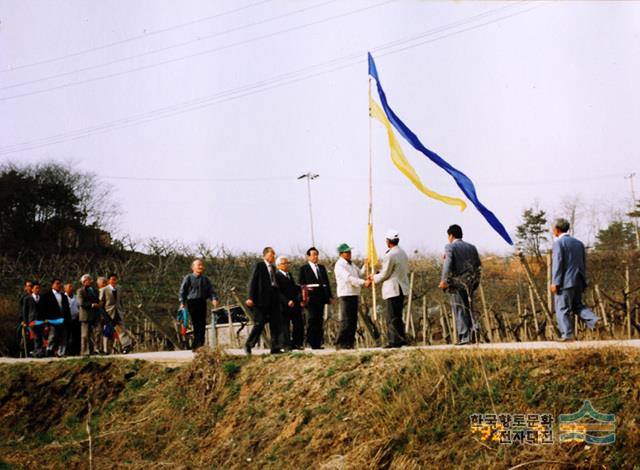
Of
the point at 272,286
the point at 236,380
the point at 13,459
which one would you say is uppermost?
the point at 272,286

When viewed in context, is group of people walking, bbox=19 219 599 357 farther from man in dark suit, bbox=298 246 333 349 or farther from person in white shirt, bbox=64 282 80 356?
person in white shirt, bbox=64 282 80 356

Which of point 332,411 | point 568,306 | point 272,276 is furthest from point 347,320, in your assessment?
point 568,306

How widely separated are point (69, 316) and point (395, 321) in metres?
9.39

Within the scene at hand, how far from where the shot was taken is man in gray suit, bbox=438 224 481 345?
1255 cm

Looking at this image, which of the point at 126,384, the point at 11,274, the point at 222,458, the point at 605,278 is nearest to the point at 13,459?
the point at 126,384

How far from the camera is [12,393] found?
52.4 feet

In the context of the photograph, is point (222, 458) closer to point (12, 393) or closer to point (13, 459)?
point (13, 459)

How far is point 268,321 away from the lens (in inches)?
560

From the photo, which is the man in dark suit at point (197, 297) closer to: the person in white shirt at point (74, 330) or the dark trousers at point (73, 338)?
the person in white shirt at point (74, 330)

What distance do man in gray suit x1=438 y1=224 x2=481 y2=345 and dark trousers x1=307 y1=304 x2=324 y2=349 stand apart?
9.60 ft

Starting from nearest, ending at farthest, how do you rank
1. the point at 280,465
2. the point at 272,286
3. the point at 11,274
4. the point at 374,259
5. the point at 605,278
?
the point at 280,465 → the point at 272,286 → the point at 374,259 → the point at 605,278 → the point at 11,274

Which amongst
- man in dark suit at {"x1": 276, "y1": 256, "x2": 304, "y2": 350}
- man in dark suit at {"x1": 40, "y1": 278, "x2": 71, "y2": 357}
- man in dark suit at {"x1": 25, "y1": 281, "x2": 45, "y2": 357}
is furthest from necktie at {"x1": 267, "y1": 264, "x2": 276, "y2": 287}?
man in dark suit at {"x1": 25, "y1": 281, "x2": 45, "y2": 357}

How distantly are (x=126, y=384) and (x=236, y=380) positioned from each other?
2.80 m

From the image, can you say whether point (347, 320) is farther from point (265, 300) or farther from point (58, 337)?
point (58, 337)
